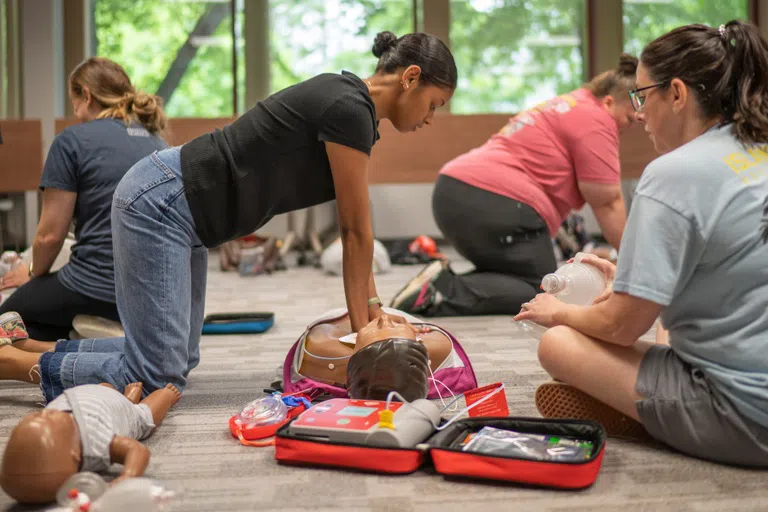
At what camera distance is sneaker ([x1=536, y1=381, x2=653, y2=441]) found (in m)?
1.59

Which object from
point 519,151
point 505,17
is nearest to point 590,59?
point 505,17

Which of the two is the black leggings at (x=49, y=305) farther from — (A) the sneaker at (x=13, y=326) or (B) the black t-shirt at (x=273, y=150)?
(B) the black t-shirt at (x=273, y=150)

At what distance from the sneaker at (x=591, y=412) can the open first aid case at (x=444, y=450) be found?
0.15 meters

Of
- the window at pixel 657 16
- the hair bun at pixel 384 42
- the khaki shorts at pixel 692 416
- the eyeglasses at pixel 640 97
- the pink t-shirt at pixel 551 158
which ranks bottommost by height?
the khaki shorts at pixel 692 416

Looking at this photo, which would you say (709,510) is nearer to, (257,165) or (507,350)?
(257,165)

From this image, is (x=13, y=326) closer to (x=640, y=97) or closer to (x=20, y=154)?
(x=640, y=97)

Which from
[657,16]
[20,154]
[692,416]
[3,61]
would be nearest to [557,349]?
[692,416]

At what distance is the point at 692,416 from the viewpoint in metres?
1.40

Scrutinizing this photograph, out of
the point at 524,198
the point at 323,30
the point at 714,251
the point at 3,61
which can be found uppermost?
the point at 323,30

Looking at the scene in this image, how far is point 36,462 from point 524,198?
2.37 meters

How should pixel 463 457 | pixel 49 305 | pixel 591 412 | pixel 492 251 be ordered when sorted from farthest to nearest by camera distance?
pixel 492 251 < pixel 49 305 < pixel 591 412 < pixel 463 457

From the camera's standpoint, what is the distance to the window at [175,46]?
6668 millimetres

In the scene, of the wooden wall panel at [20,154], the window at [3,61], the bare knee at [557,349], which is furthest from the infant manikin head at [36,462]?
the window at [3,61]

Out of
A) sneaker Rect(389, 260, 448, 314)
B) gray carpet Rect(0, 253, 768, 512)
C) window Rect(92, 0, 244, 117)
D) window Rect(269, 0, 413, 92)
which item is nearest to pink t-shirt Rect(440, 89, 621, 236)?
sneaker Rect(389, 260, 448, 314)
